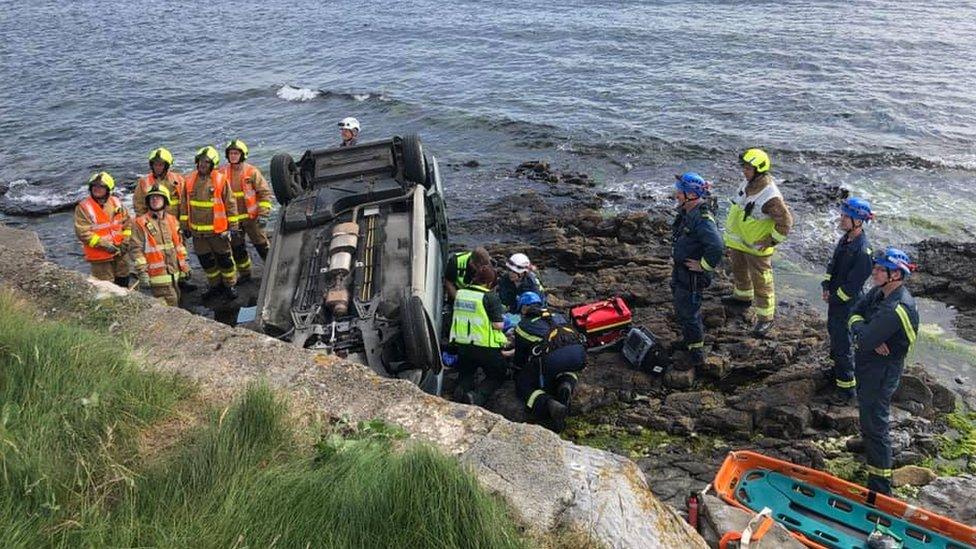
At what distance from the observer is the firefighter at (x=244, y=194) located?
9430 mm

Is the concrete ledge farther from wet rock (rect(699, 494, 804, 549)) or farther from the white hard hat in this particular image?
the white hard hat

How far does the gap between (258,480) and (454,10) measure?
3161 centimetres

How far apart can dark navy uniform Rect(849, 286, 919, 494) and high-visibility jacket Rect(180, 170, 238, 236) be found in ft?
24.8

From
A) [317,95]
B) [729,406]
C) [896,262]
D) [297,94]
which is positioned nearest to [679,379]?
[729,406]

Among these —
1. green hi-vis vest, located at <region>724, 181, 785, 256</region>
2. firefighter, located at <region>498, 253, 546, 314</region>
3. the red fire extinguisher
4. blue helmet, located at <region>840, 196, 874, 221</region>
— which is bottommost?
the red fire extinguisher

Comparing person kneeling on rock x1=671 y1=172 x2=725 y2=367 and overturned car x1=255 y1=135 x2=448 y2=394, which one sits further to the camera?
person kneeling on rock x1=671 y1=172 x2=725 y2=367

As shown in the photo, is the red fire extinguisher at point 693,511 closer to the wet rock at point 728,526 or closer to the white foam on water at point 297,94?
the wet rock at point 728,526

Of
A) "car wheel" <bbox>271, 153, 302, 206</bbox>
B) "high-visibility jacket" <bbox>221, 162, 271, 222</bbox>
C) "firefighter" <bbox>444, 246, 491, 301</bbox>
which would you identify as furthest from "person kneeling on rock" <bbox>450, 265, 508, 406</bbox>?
"high-visibility jacket" <bbox>221, 162, 271, 222</bbox>

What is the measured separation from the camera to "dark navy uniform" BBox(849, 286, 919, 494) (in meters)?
5.63

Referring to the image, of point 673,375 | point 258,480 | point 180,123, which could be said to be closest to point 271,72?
point 180,123

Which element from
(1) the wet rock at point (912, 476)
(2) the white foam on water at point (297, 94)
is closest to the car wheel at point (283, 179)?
(1) the wet rock at point (912, 476)

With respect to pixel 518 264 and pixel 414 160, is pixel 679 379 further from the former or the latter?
pixel 414 160

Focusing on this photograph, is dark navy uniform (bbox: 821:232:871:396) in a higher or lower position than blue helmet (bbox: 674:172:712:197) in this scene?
lower

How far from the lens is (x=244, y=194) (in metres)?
9.59
